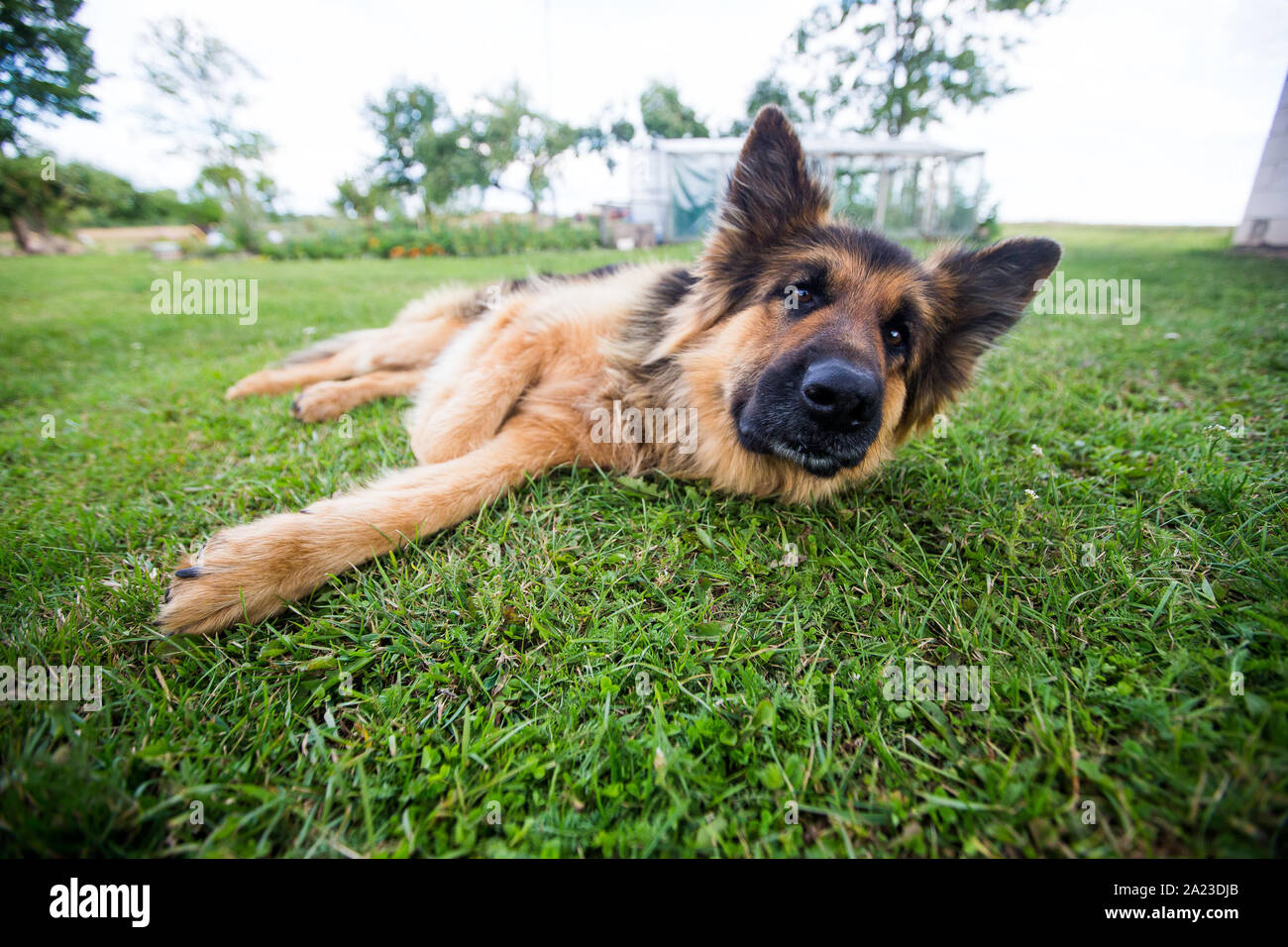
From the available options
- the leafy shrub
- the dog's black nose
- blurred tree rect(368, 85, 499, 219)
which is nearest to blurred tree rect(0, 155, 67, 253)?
the dog's black nose

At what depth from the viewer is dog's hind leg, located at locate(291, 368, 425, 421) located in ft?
12.6

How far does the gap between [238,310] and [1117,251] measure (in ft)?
73.2

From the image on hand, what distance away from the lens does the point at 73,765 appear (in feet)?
4.03

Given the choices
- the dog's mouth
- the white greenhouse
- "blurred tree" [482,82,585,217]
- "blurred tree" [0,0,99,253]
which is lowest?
the dog's mouth

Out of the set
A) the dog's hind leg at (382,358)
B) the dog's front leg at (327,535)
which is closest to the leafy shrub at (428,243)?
the dog's hind leg at (382,358)

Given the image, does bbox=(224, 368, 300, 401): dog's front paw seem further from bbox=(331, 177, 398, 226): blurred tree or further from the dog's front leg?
bbox=(331, 177, 398, 226): blurred tree

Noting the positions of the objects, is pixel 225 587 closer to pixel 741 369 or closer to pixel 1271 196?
pixel 741 369

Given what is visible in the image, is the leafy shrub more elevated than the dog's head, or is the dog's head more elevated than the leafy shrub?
the leafy shrub

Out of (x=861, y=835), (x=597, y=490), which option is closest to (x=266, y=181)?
(x=597, y=490)

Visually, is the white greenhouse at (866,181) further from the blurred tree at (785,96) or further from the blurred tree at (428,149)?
the blurred tree at (428,149)

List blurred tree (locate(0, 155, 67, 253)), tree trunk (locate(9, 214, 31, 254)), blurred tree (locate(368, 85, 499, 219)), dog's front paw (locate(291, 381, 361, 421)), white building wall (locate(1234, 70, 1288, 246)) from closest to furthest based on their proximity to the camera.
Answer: dog's front paw (locate(291, 381, 361, 421)) → white building wall (locate(1234, 70, 1288, 246)) → blurred tree (locate(0, 155, 67, 253)) → tree trunk (locate(9, 214, 31, 254)) → blurred tree (locate(368, 85, 499, 219))

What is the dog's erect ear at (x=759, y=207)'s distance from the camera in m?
2.94

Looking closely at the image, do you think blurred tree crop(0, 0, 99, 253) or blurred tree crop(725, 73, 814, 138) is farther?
blurred tree crop(725, 73, 814, 138)

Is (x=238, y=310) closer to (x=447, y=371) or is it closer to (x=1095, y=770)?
(x=447, y=371)
